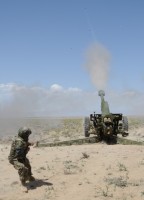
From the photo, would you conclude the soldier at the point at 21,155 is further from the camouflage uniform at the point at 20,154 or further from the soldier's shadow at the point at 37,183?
the soldier's shadow at the point at 37,183

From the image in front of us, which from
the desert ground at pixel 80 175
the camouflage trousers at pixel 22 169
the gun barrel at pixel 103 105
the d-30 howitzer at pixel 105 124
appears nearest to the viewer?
the desert ground at pixel 80 175

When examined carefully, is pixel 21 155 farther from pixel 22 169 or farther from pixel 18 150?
pixel 22 169

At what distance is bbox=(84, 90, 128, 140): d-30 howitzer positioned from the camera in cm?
2078

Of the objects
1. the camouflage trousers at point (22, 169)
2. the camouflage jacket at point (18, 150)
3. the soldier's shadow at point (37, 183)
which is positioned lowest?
the soldier's shadow at point (37, 183)

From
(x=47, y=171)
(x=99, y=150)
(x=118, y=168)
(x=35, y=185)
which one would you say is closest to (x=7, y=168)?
(x=47, y=171)

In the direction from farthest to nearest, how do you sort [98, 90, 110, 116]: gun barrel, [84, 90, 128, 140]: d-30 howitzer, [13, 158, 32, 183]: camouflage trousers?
[98, 90, 110, 116]: gun barrel, [84, 90, 128, 140]: d-30 howitzer, [13, 158, 32, 183]: camouflage trousers

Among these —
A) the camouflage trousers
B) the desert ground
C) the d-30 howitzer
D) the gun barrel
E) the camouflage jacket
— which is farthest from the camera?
the gun barrel

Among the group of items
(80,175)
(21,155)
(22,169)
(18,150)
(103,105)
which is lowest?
(80,175)

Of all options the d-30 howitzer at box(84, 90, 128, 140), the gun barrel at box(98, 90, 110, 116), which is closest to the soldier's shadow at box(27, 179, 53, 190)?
the d-30 howitzer at box(84, 90, 128, 140)

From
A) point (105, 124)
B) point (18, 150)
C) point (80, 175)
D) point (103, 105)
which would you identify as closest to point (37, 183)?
point (18, 150)

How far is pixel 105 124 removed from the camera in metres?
20.8

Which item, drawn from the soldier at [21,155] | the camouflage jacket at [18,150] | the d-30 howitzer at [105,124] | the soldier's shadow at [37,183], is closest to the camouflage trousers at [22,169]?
the soldier at [21,155]

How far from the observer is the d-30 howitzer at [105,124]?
68.2 feet

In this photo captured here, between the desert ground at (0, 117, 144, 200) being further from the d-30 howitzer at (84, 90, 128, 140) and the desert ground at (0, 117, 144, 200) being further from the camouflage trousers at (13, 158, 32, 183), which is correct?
the d-30 howitzer at (84, 90, 128, 140)
